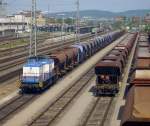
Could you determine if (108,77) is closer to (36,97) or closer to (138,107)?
(36,97)

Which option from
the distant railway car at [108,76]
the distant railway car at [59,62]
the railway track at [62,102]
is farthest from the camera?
the distant railway car at [59,62]

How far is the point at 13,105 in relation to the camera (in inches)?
1401

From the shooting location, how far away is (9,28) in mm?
178375

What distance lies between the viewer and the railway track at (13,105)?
→ 103 ft

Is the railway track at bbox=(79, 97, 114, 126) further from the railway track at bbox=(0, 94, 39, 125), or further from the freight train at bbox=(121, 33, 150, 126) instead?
the railway track at bbox=(0, 94, 39, 125)

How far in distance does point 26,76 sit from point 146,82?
1657cm

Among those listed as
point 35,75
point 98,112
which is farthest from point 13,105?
point 98,112

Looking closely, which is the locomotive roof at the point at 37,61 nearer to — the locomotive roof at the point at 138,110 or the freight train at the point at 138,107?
the freight train at the point at 138,107

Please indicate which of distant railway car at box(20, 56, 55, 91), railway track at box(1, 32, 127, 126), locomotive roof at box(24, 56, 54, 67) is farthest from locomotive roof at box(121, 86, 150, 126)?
locomotive roof at box(24, 56, 54, 67)

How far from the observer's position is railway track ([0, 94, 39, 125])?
103 feet

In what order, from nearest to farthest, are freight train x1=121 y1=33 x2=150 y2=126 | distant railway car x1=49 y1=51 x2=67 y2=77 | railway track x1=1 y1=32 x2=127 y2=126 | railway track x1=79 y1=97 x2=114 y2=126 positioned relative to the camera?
freight train x1=121 y1=33 x2=150 y2=126 → railway track x1=79 y1=97 x2=114 y2=126 → railway track x1=1 y1=32 x2=127 y2=126 → distant railway car x1=49 y1=51 x2=67 y2=77

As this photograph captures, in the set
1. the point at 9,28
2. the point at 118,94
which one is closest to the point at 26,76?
the point at 118,94

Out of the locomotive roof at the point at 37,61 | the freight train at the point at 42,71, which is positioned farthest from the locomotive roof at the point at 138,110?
the locomotive roof at the point at 37,61

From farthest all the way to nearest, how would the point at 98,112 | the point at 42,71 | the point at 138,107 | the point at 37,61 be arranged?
the point at 37,61 < the point at 42,71 < the point at 98,112 < the point at 138,107
